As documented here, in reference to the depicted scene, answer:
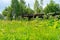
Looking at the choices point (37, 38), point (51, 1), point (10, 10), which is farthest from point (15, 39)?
point (10, 10)

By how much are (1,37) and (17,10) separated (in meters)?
42.1

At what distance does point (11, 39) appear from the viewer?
411 centimetres

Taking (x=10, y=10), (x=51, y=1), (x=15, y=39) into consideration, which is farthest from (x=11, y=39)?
(x=10, y=10)

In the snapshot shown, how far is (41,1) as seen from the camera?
62375 mm

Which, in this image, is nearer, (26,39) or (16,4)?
(26,39)

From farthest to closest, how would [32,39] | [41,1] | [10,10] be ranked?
1. [41,1]
2. [10,10]
3. [32,39]

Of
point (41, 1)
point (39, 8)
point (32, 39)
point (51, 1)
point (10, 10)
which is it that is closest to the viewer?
point (32, 39)

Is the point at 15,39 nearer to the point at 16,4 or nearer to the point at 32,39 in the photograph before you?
the point at 32,39

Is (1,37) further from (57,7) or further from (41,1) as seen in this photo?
(41,1)

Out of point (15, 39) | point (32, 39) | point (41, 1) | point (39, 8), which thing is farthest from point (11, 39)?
point (41, 1)

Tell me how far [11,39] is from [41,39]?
23.0 inches

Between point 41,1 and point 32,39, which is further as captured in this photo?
point 41,1

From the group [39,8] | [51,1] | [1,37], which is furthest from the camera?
[39,8]

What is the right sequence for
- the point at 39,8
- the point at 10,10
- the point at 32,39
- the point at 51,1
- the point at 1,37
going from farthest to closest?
1. the point at 39,8
2. the point at 10,10
3. the point at 51,1
4. the point at 1,37
5. the point at 32,39
